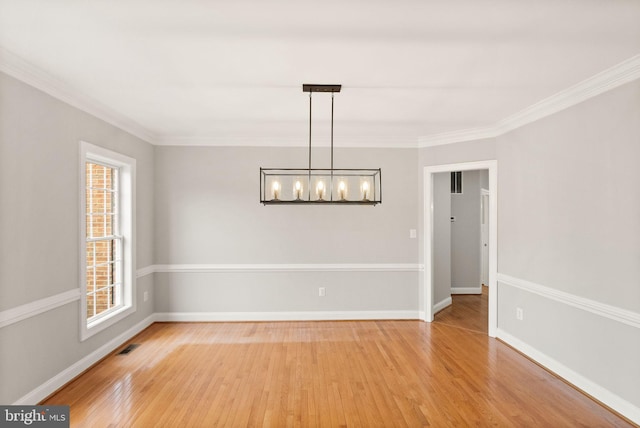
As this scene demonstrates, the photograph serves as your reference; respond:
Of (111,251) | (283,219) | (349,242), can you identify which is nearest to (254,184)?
(283,219)

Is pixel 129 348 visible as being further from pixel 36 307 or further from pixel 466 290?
pixel 466 290

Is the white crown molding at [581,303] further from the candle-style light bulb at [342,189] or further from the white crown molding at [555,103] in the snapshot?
the candle-style light bulb at [342,189]

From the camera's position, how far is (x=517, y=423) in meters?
2.62

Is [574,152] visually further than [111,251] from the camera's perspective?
No

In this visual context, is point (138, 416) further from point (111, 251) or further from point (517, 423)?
point (517, 423)

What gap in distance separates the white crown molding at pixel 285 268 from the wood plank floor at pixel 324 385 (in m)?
0.95

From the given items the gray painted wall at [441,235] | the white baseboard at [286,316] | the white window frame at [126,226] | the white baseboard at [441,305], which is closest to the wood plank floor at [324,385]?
the white window frame at [126,226]

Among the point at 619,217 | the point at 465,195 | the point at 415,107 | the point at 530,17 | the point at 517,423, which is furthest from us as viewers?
the point at 465,195

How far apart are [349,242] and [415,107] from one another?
2.20 m

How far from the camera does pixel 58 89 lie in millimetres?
3062

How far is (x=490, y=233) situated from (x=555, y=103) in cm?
171

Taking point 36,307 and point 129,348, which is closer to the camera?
point 36,307

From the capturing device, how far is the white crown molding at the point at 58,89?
8.36 ft

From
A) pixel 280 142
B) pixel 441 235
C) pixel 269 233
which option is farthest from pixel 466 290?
pixel 280 142
